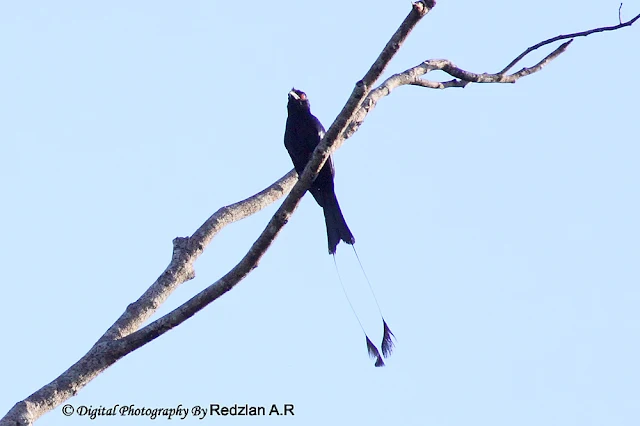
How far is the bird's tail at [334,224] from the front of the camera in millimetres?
4727

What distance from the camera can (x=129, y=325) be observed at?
3596 millimetres

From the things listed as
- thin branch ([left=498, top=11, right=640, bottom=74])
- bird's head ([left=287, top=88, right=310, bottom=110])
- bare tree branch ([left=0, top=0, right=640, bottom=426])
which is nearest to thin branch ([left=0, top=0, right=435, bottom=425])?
bare tree branch ([left=0, top=0, right=640, bottom=426])

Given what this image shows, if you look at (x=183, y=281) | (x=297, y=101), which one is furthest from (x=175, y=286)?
(x=297, y=101)

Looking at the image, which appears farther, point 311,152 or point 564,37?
point 311,152

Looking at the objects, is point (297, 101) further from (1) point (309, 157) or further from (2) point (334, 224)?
(2) point (334, 224)

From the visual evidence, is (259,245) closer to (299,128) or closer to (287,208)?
(287,208)

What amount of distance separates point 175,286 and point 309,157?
69.6 inches

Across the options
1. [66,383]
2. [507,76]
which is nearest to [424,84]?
[507,76]

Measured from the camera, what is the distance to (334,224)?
4.87 meters

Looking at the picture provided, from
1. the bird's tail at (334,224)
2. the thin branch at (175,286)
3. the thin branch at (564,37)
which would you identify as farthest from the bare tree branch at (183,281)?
the thin branch at (564,37)

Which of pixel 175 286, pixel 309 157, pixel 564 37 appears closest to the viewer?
pixel 175 286

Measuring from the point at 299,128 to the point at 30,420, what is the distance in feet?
9.26

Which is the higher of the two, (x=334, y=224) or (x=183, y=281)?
(x=334, y=224)

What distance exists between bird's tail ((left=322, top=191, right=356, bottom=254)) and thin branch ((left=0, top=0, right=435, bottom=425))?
0.94 meters
